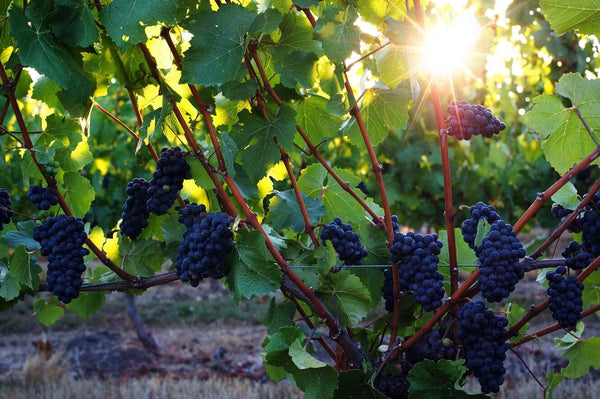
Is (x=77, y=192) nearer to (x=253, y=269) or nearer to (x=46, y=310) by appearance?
(x=46, y=310)

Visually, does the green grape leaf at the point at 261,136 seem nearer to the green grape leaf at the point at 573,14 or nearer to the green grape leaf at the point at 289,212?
the green grape leaf at the point at 289,212

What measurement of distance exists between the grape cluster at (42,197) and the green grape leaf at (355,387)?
979 millimetres

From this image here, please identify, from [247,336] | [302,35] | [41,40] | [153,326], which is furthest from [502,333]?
[153,326]

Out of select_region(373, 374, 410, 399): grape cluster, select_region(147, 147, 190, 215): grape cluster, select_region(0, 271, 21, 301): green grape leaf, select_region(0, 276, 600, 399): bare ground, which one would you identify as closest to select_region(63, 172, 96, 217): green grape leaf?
select_region(0, 271, 21, 301): green grape leaf

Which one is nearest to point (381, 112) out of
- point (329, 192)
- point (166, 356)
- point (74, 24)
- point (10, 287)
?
point (329, 192)

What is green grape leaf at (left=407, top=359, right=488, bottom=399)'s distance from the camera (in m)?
1.45

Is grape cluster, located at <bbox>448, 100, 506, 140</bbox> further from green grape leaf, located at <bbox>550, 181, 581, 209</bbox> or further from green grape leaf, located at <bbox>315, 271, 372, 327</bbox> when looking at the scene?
green grape leaf, located at <bbox>315, 271, 372, 327</bbox>

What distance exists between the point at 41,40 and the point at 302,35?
0.65 m

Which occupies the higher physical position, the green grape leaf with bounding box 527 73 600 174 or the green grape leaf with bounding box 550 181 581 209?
the green grape leaf with bounding box 527 73 600 174

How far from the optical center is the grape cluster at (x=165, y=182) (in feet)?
5.45

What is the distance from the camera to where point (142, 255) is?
1.95m

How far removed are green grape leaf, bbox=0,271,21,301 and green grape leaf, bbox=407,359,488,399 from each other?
1180mm

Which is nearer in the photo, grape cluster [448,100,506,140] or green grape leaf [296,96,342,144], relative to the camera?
grape cluster [448,100,506,140]

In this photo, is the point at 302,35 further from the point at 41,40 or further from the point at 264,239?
the point at 41,40
